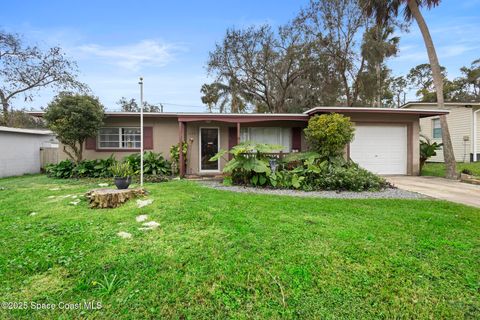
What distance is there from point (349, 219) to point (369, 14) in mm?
10502

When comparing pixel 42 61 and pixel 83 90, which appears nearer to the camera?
pixel 42 61

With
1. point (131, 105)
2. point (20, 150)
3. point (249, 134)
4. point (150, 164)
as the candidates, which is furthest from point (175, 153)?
point (131, 105)

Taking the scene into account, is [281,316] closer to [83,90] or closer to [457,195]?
[457,195]

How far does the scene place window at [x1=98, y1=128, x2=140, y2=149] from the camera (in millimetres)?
10086

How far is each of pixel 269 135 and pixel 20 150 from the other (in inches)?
443

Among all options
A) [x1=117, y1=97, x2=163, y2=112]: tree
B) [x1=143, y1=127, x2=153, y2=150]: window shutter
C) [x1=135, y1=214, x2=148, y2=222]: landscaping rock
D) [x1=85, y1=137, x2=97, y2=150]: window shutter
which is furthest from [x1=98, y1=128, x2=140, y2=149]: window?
[x1=117, y1=97, x2=163, y2=112]: tree

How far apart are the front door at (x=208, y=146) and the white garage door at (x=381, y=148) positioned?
5531 mm

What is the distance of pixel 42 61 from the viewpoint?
54.2 ft

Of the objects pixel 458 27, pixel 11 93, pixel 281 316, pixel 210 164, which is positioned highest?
pixel 458 27

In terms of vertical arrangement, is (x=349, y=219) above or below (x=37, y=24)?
below

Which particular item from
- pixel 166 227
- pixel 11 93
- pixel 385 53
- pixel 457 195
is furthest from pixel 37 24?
pixel 385 53

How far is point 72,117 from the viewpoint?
822cm

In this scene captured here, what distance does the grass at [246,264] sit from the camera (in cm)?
199

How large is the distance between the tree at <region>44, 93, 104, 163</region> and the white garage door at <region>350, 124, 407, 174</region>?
9.84 m
